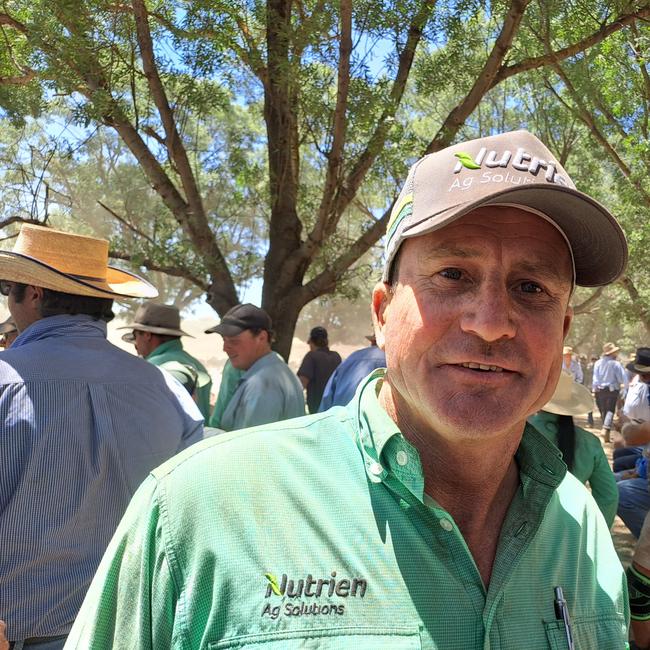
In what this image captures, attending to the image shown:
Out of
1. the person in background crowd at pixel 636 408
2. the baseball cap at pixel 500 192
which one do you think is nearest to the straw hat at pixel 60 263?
the baseball cap at pixel 500 192

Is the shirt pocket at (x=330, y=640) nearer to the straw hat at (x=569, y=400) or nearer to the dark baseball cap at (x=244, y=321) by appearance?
the straw hat at (x=569, y=400)

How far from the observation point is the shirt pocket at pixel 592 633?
141 centimetres

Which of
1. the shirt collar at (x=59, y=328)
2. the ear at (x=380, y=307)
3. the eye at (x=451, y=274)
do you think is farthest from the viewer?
the shirt collar at (x=59, y=328)

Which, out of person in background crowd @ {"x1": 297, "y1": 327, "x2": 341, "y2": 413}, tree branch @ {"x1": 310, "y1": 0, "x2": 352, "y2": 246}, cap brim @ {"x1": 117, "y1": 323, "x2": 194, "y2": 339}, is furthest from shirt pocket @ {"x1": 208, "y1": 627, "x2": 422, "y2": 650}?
person in background crowd @ {"x1": 297, "y1": 327, "x2": 341, "y2": 413}

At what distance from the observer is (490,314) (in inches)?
57.0

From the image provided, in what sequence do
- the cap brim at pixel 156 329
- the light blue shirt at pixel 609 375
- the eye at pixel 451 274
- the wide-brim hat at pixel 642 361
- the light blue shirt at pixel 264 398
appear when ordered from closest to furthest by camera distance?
the eye at pixel 451 274 < the light blue shirt at pixel 264 398 < the cap brim at pixel 156 329 < the wide-brim hat at pixel 642 361 < the light blue shirt at pixel 609 375

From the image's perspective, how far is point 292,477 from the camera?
139 cm

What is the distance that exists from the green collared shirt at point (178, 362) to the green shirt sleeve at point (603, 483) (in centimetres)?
274

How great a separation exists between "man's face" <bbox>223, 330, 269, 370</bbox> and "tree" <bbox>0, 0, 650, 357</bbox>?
2.04 meters

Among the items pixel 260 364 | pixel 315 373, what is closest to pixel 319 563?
pixel 260 364

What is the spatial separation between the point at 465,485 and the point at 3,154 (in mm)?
9900

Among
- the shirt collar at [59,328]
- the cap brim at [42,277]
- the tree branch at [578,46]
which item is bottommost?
the shirt collar at [59,328]

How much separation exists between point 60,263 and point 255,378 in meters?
2.15

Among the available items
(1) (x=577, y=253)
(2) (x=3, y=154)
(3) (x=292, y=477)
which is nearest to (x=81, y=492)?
(3) (x=292, y=477)
